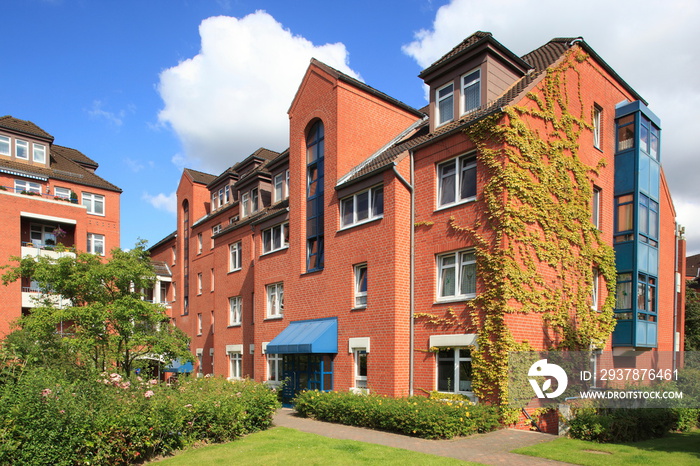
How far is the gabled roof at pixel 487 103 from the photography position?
16844 mm

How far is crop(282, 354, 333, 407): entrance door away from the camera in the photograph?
795 inches

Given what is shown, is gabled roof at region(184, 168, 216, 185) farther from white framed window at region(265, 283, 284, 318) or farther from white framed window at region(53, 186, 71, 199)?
white framed window at region(265, 283, 284, 318)

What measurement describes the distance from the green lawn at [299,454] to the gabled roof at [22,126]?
1197 inches

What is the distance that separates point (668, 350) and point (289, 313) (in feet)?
55.0

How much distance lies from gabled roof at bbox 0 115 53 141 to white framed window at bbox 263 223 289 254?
19.9 m

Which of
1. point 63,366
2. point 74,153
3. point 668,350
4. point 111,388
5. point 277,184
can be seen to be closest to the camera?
point 111,388

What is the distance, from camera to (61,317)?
55.4 feet

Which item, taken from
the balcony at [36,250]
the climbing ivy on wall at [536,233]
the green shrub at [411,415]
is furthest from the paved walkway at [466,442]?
the balcony at [36,250]

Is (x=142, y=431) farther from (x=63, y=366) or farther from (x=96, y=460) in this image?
(x=63, y=366)

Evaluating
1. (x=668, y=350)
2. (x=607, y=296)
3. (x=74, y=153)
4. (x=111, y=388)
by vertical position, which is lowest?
(x=668, y=350)

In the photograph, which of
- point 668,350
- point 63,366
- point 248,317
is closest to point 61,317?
point 63,366

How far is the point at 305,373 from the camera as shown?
2144 centimetres

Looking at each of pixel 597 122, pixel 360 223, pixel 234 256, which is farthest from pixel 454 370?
pixel 234 256

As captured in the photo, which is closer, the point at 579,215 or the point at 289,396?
the point at 579,215
